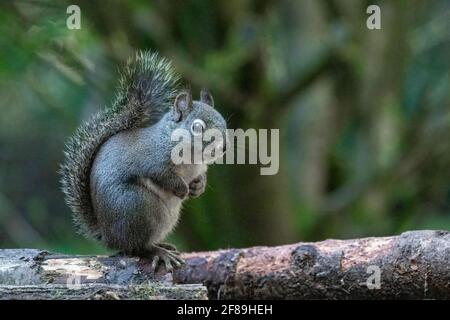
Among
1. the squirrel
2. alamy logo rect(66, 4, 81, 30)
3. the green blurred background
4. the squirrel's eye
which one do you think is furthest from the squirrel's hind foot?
the green blurred background

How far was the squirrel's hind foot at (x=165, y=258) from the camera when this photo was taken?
3379 mm

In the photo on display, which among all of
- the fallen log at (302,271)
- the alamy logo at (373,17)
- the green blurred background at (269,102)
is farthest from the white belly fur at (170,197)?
the alamy logo at (373,17)

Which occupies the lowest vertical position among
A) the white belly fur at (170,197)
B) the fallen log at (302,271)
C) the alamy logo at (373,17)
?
the fallen log at (302,271)

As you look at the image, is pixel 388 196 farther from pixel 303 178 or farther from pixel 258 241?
pixel 258 241

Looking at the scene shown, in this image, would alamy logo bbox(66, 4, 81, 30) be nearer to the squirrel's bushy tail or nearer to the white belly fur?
the squirrel's bushy tail

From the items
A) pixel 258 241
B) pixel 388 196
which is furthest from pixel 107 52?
pixel 388 196

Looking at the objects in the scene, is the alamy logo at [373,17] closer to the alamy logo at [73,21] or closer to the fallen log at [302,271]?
the alamy logo at [73,21]

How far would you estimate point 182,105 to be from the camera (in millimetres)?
3373

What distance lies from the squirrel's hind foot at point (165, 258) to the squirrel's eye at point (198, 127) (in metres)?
0.57

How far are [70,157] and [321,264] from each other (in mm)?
1240

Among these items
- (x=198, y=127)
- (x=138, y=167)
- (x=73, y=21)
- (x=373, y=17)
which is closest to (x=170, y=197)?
(x=138, y=167)

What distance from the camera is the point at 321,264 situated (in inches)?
134

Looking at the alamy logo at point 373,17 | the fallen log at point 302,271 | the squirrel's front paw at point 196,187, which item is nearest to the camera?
the fallen log at point 302,271

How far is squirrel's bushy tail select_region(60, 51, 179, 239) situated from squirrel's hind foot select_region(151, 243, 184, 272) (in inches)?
11.4
